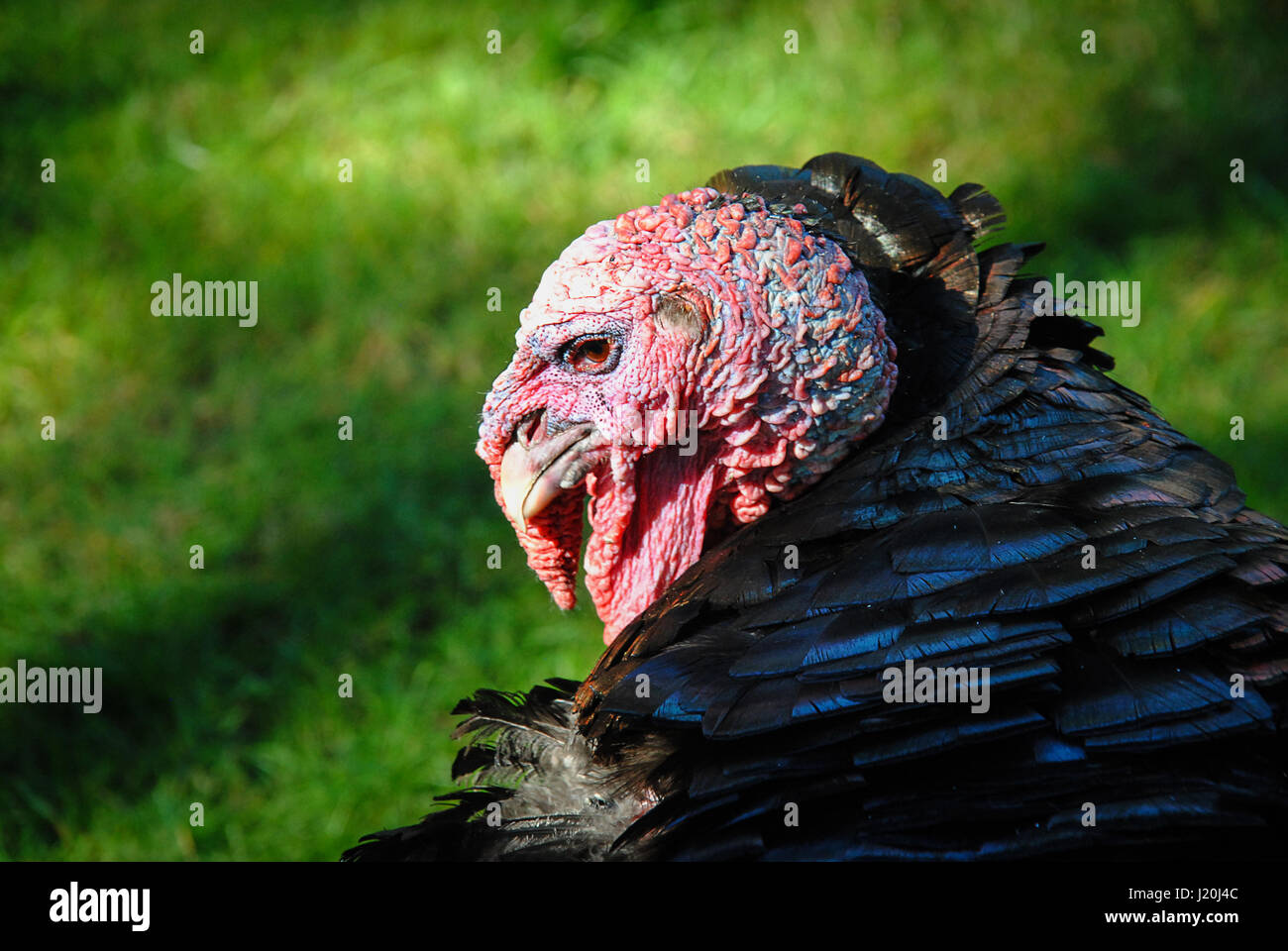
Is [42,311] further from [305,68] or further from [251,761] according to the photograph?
[251,761]

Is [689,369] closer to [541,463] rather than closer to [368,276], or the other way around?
[541,463]

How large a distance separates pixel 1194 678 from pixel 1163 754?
15cm

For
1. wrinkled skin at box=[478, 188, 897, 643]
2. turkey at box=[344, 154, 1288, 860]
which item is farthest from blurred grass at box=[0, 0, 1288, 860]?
wrinkled skin at box=[478, 188, 897, 643]

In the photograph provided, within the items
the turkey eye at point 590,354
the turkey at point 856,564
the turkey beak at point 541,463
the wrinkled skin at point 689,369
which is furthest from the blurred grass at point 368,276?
the turkey eye at point 590,354

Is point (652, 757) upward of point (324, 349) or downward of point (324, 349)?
downward

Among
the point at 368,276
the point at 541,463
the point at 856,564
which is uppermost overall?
the point at 368,276

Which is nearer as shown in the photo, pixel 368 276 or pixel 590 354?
pixel 590 354

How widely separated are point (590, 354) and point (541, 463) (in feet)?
0.85

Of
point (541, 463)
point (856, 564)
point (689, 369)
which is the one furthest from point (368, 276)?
point (856, 564)

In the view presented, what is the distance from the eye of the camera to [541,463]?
285 cm

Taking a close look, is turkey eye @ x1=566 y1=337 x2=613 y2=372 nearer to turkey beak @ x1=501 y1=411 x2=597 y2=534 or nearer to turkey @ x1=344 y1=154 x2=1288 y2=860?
turkey @ x1=344 y1=154 x2=1288 y2=860

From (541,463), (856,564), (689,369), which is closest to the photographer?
(856,564)

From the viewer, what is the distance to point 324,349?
20.1 feet
